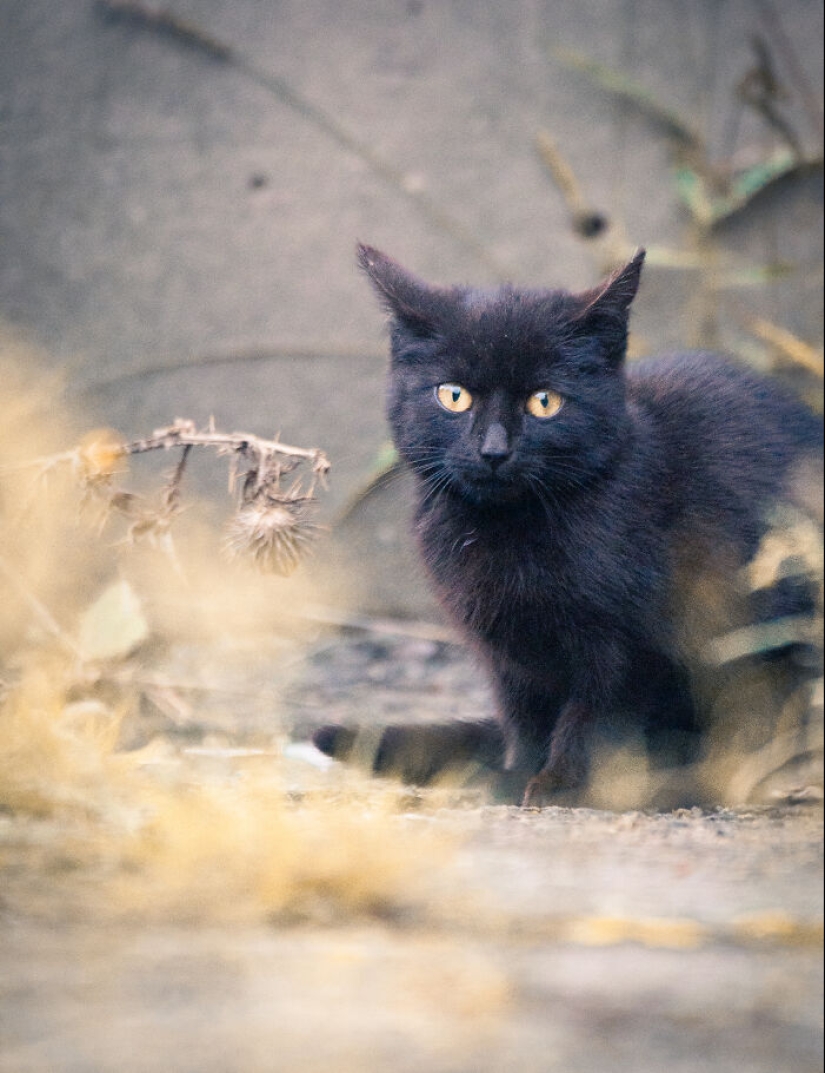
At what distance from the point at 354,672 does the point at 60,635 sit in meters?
1.00

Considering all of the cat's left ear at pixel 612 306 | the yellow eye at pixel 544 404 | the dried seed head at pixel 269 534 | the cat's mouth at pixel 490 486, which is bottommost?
the dried seed head at pixel 269 534

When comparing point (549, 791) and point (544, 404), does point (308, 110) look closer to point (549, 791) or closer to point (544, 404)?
point (544, 404)

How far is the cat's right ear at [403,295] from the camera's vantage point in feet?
6.90

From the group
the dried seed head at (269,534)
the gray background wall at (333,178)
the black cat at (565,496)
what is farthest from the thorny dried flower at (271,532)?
the gray background wall at (333,178)

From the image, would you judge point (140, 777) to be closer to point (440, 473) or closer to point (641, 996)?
point (440, 473)

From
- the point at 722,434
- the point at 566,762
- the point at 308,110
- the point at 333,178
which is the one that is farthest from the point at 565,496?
the point at 308,110

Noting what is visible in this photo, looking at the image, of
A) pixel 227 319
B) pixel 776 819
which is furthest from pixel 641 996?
pixel 227 319

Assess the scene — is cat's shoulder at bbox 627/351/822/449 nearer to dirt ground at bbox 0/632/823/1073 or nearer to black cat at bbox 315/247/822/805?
black cat at bbox 315/247/822/805

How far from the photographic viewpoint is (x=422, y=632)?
341 cm

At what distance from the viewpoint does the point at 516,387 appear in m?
2.03

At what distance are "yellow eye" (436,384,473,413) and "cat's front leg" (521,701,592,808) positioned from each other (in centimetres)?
59

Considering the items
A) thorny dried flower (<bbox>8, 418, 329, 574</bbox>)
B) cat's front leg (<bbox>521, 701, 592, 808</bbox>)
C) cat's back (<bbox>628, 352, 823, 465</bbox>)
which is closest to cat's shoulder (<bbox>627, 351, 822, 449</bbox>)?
cat's back (<bbox>628, 352, 823, 465</bbox>)

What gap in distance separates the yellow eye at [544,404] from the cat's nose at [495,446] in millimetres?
87

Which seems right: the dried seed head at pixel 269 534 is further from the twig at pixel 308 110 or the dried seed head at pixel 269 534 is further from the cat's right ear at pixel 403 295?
the twig at pixel 308 110
